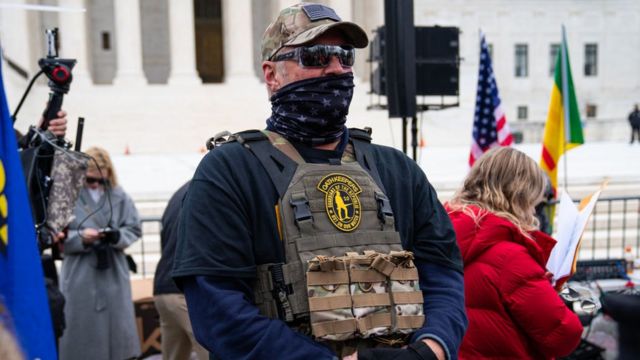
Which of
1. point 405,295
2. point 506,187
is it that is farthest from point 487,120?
point 405,295

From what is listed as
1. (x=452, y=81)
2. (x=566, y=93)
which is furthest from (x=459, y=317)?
(x=566, y=93)

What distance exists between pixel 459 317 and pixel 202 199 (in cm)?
94

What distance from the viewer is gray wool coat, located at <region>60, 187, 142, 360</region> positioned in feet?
18.0

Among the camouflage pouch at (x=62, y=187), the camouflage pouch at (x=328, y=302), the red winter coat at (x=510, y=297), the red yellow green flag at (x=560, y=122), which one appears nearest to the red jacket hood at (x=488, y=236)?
the red winter coat at (x=510, y=297)

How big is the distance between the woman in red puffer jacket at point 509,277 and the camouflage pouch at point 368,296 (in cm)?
134

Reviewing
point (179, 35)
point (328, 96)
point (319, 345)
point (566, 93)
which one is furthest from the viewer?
point (179, 35)

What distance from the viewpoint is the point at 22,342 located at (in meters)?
2.46

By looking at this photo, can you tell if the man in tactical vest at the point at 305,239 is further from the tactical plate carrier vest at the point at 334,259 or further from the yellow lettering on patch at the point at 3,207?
the yellow lettering on patch at the point at 3,207

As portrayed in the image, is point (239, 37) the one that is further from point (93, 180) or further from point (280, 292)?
point (280, 292)

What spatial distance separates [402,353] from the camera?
2018mm

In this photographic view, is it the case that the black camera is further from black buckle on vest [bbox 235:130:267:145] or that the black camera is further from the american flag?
the american flag

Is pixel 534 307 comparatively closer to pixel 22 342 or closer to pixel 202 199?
pixel 202 199

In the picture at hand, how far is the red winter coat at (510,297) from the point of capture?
3.21 m

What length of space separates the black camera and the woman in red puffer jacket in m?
3.10
